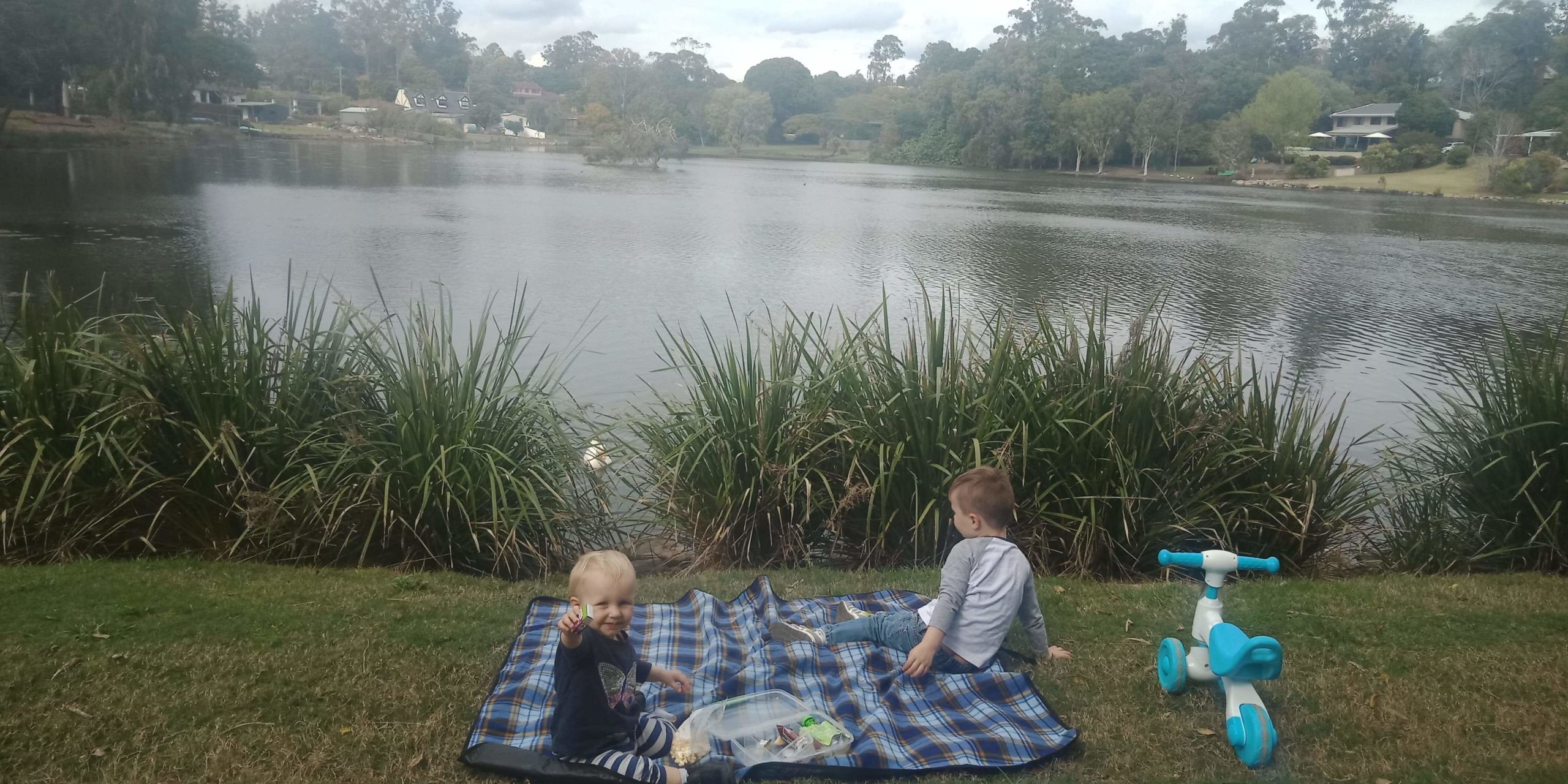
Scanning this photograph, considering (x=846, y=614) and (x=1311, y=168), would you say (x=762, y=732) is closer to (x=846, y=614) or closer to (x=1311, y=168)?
(x=846, y=614)

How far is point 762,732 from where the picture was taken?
3.17 metres

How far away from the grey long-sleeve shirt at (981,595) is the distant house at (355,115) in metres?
49.4

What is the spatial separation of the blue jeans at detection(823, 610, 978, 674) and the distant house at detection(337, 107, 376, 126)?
4909 cm

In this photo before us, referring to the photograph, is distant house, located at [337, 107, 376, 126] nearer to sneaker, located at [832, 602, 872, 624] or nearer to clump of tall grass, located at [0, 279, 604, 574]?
clump of tall grass, located at [0, 279, 604, 574]

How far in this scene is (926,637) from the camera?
3555 mm

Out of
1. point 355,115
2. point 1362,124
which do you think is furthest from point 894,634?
point 1362,124

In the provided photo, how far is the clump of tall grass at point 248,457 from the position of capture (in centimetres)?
474

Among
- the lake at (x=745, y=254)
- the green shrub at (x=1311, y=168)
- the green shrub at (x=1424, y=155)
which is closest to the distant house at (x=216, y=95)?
the lake at (x=745, y=254)

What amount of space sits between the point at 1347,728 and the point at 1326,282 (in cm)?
1797

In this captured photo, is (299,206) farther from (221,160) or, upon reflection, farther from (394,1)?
(394,1)

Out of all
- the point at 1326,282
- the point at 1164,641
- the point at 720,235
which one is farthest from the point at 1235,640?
the point at 720,235

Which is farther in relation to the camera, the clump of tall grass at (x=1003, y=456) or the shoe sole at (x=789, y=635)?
the clump of tall grass at (x=1003, y=456)

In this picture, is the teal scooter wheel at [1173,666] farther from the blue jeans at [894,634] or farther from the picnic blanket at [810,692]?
the blue jeans at [894,634]

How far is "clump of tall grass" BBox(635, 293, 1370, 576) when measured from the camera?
5.13m
